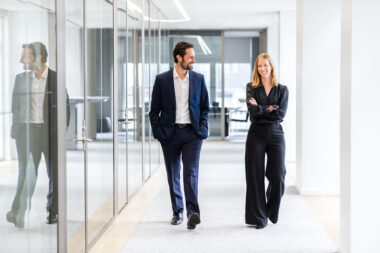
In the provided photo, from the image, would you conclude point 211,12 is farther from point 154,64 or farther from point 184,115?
point 184,115

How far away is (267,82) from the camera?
5.43m

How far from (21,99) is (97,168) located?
206 cm

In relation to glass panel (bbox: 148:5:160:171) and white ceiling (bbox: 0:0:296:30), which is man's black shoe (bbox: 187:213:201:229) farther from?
glass panel (bbox: 148:5:160:171)

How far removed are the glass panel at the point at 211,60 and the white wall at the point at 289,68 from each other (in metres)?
4.33

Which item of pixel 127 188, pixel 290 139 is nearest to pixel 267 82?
pixel 127 188

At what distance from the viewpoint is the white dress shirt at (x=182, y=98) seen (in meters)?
5.33

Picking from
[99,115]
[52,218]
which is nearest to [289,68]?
[99,115]

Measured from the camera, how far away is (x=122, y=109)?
6.45m

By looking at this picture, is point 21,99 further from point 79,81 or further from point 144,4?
point 144,4

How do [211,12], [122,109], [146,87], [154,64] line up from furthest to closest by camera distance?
[211,12]
[154,64]
[146,87]
[122,109]

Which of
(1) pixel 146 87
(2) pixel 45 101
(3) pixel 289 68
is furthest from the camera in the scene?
(3) pixel 289 68

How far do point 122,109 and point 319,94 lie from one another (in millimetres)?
2412

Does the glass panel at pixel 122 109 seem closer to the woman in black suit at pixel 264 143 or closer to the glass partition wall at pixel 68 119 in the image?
the glass partition wall at pixel 68 119

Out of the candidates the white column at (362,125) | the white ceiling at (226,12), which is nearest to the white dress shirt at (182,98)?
the white column at (362,125)
